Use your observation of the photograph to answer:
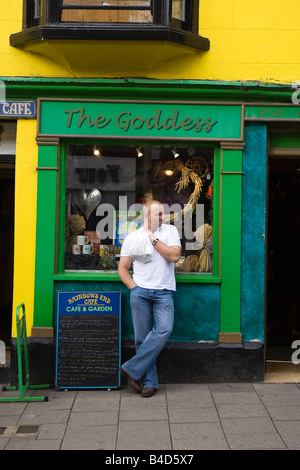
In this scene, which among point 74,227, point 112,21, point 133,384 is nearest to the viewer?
point 133,384

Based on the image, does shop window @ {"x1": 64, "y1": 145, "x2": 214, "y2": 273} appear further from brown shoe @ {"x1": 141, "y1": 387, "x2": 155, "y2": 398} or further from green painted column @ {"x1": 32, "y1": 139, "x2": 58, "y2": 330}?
brown shoe @ {"x1": 141, "y1": 387, "x2": 155, "y2": 398}

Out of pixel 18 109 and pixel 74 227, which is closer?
pixel 18 109

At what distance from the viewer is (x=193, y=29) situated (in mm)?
7340

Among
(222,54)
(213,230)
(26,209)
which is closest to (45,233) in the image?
(26,209)

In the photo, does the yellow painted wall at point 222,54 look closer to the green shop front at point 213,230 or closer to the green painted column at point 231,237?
the green shop front at point 213,230

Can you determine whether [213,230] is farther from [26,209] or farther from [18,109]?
[18,109]

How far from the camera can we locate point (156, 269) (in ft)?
22.3

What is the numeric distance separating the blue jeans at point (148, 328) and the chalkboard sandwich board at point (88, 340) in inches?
9.1

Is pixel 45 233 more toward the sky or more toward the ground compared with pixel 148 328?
more toward the sky

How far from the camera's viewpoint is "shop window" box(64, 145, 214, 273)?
294 inches

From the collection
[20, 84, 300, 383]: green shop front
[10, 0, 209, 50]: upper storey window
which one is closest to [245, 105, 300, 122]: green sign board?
A: [20, 84, 300, 383]: green shop front

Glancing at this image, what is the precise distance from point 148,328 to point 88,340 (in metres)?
0.68

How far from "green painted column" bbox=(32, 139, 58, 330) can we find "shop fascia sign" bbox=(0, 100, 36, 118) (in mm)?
392

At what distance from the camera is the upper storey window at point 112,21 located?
6.89 meters
